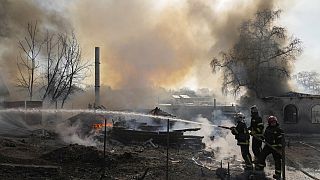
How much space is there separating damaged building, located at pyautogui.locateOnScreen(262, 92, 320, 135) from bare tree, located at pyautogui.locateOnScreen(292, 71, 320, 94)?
61444mm

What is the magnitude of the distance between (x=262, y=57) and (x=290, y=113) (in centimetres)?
938

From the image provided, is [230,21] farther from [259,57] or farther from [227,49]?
[259,57]

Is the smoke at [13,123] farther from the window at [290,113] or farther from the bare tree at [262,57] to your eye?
Answer: the bare tree at [262,57]

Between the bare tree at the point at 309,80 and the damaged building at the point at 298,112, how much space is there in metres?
61.4

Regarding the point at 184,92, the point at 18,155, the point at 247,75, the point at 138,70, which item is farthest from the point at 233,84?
the point at 184,92

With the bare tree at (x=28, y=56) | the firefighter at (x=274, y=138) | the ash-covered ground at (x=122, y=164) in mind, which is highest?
the bare tree at (x=28, y=56)

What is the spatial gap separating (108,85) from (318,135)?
2331 centimetres

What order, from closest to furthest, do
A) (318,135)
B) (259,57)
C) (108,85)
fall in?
(318,135) < (259,57) < (108,85)

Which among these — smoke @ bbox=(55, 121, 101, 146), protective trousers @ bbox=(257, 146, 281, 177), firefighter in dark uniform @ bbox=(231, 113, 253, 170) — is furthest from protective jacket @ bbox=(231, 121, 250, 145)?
smoke @ bbox=(55, 121, 101, 146)

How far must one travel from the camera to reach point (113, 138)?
1952cm

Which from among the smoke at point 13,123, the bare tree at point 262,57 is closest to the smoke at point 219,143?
the smoke at point 13,123

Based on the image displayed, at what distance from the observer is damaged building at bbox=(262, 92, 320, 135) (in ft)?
94.7

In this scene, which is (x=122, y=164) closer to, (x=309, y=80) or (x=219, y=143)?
(x=219, y=143)

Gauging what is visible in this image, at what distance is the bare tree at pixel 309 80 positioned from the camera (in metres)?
87.8
